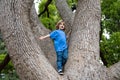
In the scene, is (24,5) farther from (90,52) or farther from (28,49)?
(90,52)

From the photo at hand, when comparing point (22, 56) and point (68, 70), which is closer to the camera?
point (22, 56)

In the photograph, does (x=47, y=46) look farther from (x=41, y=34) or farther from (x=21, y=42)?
(x=21, y=42)

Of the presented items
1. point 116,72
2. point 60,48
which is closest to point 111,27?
point 116,72

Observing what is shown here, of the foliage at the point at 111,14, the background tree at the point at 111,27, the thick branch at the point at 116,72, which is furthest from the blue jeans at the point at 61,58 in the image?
the foliage at the point at 111,14

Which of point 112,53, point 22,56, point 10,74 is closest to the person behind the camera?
point 22,56

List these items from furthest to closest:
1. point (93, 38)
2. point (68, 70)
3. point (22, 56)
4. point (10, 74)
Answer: point (10, 74)
point (93, 38)
point (68, 70)
point (22, 56)

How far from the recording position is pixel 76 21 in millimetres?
4996

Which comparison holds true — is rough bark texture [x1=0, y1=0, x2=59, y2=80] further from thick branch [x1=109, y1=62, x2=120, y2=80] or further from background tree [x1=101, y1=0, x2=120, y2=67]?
background tree [x1=101, y1=0, x2=120, y2=67]

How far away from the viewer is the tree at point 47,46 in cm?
394

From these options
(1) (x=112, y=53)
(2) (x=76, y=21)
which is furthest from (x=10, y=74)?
(2) (x=76, y=21)

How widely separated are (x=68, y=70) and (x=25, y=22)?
1001 millimetres

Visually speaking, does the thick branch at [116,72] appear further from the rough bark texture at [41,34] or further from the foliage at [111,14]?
the foliage at [111,14]

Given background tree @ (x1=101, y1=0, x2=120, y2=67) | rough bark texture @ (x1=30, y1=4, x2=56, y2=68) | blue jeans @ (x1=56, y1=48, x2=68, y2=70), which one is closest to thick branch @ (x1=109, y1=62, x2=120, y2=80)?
blue jeans @ (x1=56, y1=48, x2=68, y2=70)

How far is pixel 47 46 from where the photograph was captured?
5328 mm
